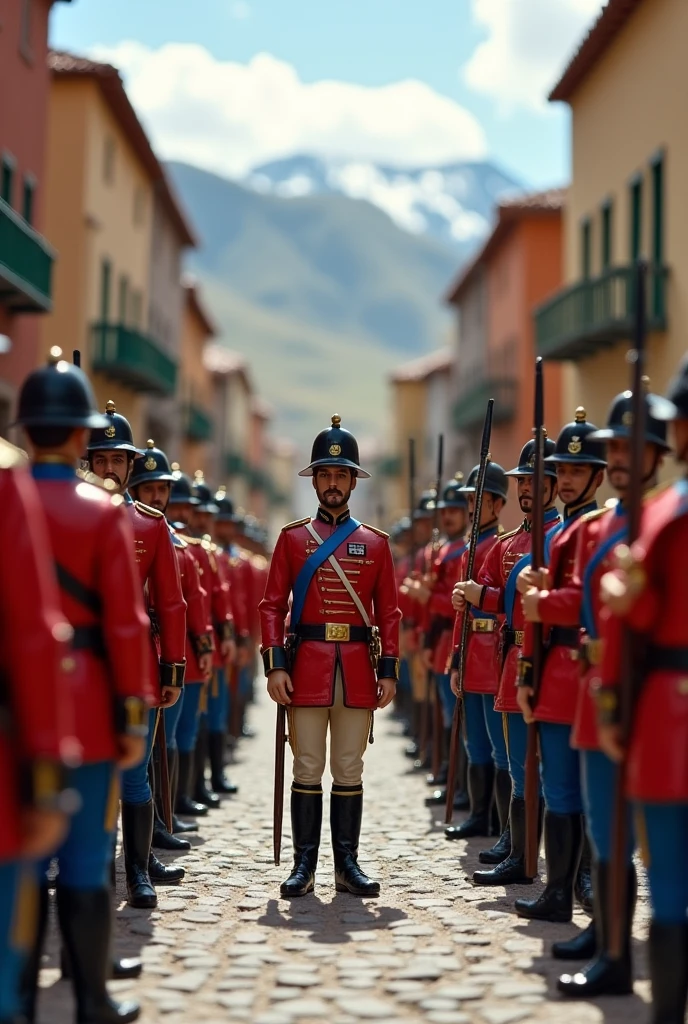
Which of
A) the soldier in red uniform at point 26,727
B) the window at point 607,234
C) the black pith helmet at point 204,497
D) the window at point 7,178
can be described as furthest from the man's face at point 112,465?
the window at point 607,234

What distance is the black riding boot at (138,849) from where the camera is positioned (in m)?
7.32

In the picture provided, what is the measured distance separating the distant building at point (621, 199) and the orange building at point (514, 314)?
670cm

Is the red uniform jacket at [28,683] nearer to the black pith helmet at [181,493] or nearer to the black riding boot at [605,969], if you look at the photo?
the black riding boot at [605,969]

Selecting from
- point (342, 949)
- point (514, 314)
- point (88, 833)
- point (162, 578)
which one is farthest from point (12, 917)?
point (514, 314)

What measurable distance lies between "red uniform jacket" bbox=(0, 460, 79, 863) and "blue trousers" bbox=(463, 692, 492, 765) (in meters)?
6.12

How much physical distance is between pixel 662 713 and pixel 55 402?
2.30 m

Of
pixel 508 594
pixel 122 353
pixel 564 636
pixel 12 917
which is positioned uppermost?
pixel 122 353

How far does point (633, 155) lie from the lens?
23.3 metres

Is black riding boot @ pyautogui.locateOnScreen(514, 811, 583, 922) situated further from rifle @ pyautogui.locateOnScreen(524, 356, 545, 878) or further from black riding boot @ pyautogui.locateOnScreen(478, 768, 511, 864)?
black riding boot @ pyautogui.locateOnScreen(478, 768, 511, 864)

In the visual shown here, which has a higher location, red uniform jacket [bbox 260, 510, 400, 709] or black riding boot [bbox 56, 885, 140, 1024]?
red uniform jacket [bbox 260, 510, 400, 709]

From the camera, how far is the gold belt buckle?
8.02 meters

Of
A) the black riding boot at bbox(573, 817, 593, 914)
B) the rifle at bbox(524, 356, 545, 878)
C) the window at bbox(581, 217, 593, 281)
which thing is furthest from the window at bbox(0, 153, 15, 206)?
the black riding boot at bbox(573, 817, 593, 914)

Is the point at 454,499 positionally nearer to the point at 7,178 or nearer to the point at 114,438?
the point at 114,438

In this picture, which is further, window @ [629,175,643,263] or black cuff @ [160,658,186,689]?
window @ [629,175,643,263]
